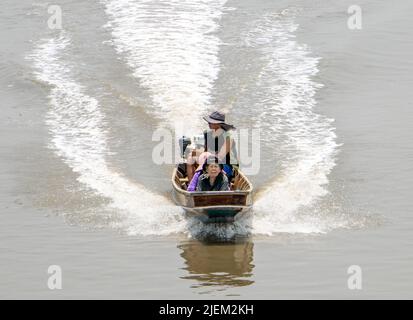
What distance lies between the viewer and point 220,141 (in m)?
15.1

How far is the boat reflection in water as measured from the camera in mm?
12422

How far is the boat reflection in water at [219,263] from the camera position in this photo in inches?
489

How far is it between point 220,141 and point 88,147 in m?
4.14

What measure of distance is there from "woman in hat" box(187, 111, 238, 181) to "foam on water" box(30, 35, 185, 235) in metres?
1.12

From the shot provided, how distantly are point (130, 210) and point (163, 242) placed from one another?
1.60m

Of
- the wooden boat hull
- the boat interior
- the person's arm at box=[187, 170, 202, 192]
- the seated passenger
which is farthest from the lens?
the boat interior

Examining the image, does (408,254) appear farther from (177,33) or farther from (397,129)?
(177,33)

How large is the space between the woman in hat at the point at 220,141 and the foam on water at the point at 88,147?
1124 millimetres

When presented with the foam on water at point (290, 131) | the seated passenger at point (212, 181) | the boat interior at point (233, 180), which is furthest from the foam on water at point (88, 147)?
the foam on water at point (290, 131)

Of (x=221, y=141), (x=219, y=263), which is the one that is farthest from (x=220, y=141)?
(x=219, y=263)

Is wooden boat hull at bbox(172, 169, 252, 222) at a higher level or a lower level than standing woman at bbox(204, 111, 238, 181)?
lower

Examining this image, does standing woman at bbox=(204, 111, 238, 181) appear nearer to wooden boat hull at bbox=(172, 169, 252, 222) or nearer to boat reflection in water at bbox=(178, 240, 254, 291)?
wooden boat hull at bbox=(172, 169, 252, 222)

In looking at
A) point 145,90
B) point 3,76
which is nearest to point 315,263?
point 145,90

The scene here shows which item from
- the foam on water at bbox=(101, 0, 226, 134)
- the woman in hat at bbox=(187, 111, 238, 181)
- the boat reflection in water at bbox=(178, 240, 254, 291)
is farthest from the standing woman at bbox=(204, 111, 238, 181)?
the foam on water at bbox=(101, 0, 226, 134)
